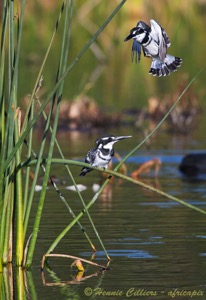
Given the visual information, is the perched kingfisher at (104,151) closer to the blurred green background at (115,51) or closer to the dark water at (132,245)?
the dark water at (132,245)

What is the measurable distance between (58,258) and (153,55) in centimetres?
164

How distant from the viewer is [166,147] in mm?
15781

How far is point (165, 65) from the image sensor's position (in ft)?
23.7

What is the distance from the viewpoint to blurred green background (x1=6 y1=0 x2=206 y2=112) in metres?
23.6

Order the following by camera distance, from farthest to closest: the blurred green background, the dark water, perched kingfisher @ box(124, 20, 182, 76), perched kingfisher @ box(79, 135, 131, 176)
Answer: the blurred green background < perched kingfisher @ box(79, 135, 131, 176) < perched kingfisher @ box(124, 20, 182, 76) < the dark water

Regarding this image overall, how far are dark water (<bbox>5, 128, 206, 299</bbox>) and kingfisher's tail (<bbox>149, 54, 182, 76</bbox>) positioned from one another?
1206 mm

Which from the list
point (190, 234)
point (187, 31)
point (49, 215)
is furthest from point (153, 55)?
point (187, 31)

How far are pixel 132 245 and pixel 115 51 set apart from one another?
83.9 ft

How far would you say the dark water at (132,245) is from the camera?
6774mm

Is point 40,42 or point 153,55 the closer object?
point 153,55

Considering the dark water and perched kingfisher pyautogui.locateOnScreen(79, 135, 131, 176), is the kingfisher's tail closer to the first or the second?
perched kingfisher pyautogui.locateOnScreen(79, 135, 131, 176)

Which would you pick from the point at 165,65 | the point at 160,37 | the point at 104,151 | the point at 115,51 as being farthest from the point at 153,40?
the point at 115,51

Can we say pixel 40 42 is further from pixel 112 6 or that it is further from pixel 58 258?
pixel 58 258

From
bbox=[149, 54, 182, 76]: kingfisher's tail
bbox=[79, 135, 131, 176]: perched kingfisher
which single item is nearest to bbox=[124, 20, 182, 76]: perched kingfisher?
bbox=[149, 54, 182, 76]: kingfisher's tail
